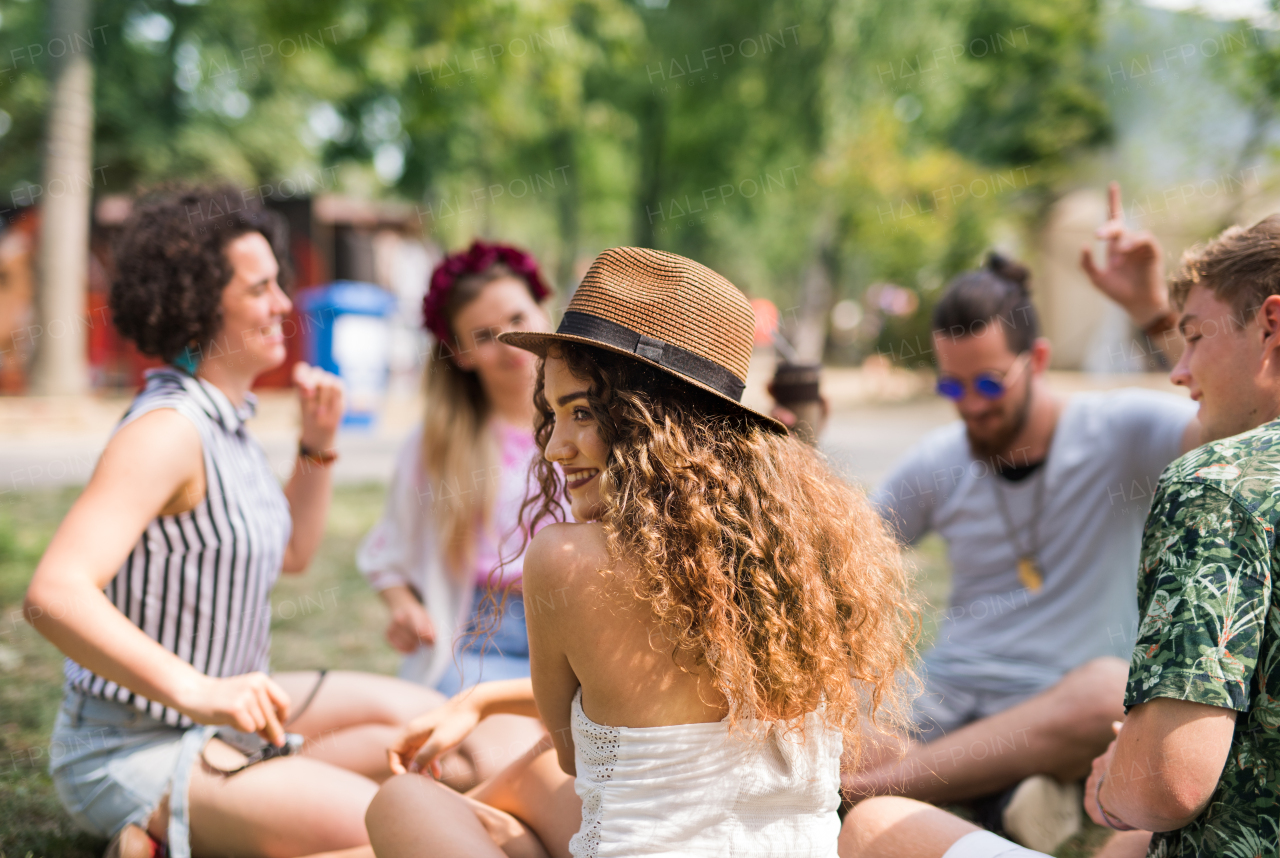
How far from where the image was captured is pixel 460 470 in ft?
10.0

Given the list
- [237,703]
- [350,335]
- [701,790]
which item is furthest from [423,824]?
[350,335]

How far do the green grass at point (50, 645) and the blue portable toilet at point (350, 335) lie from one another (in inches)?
281

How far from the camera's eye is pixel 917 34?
16891mm

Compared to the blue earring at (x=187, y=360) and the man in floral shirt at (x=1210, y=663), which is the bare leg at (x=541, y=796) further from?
the blue earring at (x=187, y=360)

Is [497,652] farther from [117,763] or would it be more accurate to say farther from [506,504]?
[117,763]

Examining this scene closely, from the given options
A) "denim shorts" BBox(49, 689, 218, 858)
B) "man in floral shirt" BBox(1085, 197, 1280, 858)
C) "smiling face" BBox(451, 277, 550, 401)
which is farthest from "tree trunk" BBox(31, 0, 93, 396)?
"man in floral shirt" BBox(1085, 197, 1280, 858)

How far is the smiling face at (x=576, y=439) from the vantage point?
169 centimetres

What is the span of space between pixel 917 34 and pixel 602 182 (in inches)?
486

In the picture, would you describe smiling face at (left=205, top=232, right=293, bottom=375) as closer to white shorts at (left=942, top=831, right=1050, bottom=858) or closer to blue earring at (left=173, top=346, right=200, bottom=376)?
blue earring at (left=173, top=346, right=200, bottom=376)

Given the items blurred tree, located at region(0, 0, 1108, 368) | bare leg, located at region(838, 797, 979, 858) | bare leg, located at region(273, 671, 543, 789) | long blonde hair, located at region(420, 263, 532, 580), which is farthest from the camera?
blurred tree, located at region(0, 0, 1108, 368)

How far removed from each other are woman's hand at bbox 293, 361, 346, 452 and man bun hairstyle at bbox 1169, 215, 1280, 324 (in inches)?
84.6

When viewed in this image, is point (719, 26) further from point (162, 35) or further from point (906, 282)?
point (162, 35)

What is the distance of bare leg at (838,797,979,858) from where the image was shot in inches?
70.6

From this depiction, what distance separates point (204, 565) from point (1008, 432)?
8.25ft
